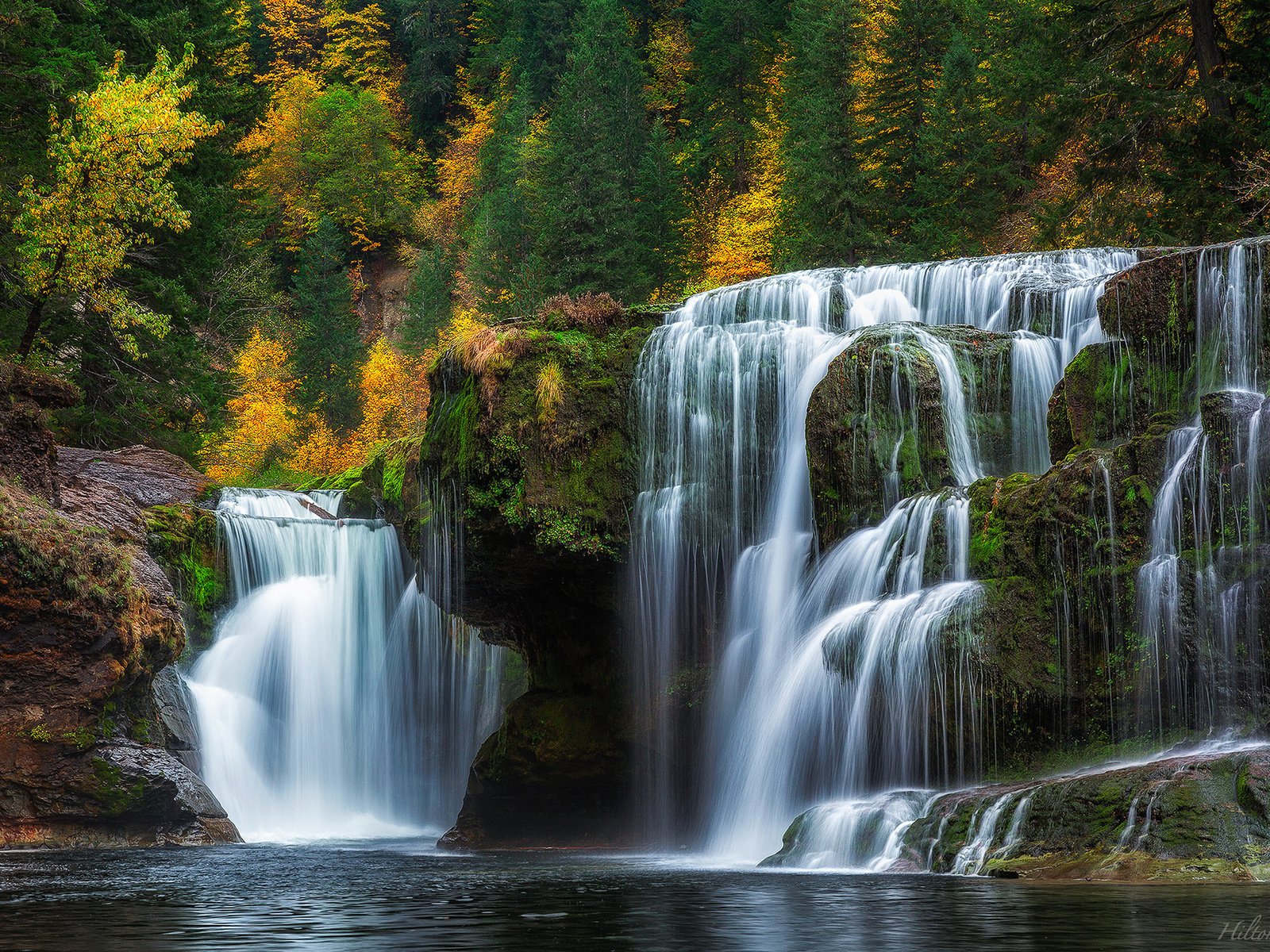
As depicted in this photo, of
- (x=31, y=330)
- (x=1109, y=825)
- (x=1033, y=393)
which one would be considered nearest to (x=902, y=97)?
(x=1033, y=393)

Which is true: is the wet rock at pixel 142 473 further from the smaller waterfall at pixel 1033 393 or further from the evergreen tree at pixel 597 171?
the evergreen tree at pixel 597 171

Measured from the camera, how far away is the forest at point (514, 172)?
22.4 m

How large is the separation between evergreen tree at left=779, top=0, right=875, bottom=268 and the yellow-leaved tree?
65.6 feet

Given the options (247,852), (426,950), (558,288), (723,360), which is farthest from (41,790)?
(558,288)

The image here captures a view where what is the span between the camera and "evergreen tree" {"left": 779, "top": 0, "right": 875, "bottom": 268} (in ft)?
120

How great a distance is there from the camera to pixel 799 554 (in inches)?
668

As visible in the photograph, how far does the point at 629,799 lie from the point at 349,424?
37284 millimetres

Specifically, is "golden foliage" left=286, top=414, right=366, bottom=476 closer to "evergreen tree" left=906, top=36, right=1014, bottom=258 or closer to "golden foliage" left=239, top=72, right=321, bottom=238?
"golden foliage" left=239, top=72, right=321, bottom=238

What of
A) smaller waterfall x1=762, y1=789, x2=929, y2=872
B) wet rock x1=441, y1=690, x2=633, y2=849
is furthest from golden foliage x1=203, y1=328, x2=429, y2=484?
smaller waterfall x1=762, y1=789, x2=929, y2=872

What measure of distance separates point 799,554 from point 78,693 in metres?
10.1

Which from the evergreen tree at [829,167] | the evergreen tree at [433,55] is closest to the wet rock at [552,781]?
the evergreen tree at [829,167]

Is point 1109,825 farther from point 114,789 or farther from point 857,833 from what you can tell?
point 114,789

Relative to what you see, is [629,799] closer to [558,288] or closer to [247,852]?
[247,852]

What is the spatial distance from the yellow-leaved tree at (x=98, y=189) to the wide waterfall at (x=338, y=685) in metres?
5.99
